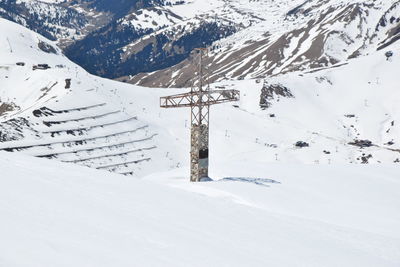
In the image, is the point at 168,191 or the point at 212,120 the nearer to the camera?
the point at 168,191

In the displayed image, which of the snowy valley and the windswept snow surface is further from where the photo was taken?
the snowy valley

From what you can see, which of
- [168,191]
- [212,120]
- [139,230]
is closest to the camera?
[139,230]

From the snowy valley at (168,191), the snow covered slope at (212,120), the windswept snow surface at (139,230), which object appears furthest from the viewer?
the snow covered slope at (212,120)

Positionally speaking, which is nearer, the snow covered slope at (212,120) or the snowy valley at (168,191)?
the snowy valley at (168,191)

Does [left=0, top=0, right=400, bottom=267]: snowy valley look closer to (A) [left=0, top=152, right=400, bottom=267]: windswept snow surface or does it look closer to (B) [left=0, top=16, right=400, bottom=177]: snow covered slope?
(A) [left=0, top=152, right=400, bottom=267]: windswept snow surface

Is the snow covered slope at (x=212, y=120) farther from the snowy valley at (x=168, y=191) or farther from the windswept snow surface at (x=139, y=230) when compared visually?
the windswept snow surface at (x=139, y=230)

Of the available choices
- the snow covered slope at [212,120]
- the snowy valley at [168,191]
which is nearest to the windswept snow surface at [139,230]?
the snowy valley at [168,191]

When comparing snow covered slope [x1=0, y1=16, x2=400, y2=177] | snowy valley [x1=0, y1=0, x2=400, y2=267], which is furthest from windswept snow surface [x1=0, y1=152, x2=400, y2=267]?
snow covered slope [x1=0, y1=16, x2=400, y2=177]

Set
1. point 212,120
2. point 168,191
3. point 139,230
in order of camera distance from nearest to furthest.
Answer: point 139,230 < point 168,191 < point 212,120

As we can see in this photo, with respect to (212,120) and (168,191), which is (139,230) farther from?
(212,120)

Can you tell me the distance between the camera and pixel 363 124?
4582 inches

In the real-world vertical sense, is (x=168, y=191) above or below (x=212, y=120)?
below

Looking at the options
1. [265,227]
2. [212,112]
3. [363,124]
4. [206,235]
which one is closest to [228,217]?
[265,227]

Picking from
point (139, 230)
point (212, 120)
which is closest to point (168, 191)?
point (139, 230)
